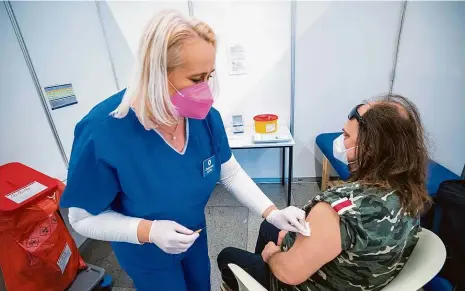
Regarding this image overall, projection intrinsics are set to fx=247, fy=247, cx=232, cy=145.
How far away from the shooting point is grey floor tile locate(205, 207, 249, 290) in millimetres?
1857

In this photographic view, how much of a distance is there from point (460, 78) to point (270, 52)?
1.62 metres

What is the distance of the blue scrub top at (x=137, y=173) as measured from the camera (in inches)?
28.4

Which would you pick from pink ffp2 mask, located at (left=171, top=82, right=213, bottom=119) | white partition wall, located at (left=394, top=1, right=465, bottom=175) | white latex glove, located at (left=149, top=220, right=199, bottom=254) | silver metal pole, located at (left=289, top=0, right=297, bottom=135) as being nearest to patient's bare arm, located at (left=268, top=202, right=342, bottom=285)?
white latex glove, located at (left=149, top=220, right=199, bottom=254)

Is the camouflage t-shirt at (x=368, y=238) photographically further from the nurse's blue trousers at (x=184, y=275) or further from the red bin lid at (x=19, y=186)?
the red bin lid at (x=19, y=186)

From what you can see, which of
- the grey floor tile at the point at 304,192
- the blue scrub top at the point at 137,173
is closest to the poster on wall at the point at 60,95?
the blue scrub top at the point at 137,173

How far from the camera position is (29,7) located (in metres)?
1.52

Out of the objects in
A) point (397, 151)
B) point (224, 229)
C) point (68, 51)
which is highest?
point (68, 51)

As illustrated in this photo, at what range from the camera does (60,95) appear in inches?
68.3

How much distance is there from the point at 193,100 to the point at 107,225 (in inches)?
18.1

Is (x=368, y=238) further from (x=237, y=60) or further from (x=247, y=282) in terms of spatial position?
(x=237, y=60)

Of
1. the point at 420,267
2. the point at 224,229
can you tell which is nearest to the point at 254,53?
the point at 224,229

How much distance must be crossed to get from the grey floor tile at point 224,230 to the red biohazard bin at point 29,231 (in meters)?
0.94

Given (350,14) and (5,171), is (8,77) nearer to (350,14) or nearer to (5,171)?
(5,171)

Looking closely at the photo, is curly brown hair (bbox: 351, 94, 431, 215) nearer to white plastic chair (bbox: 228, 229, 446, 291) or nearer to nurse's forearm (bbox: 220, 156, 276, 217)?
white plastic chair (bbox: 228, 229, 446, 291)
